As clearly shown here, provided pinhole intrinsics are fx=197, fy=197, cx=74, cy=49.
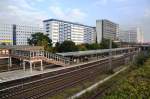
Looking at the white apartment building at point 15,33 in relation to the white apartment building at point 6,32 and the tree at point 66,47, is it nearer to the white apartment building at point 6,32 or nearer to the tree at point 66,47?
the white apartment building at point 6,32

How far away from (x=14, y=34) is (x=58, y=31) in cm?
3200

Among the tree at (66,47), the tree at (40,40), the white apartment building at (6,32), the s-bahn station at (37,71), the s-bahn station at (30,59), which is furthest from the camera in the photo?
the white apartment building at (6,32)

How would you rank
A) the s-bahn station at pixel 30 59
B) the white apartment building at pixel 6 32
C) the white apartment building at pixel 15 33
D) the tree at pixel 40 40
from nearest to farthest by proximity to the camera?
the s-bahn station at pixel 30 59 < the tree at pixel 40 40 < the white apartment building at pixel 6 32 < the white apartment building at pixel 15 33

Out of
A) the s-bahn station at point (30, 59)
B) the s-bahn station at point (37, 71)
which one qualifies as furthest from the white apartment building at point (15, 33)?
the s-bahn station at point (30, 59)

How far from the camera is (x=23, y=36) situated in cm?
14775

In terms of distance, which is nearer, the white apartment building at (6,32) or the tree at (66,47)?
the tree at (66,47)

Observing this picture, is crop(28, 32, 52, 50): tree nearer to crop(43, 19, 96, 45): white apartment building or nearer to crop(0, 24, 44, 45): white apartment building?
crop(43, 19, 96, 45): white apartment building

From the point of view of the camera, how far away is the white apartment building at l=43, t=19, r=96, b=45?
14112 centimetres

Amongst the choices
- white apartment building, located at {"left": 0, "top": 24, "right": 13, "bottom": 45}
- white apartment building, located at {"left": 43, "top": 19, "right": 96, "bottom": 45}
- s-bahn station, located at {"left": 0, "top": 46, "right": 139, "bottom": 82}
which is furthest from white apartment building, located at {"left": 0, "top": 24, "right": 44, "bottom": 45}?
s-bahn station, located at {"left": 0, "top": 46, "right": 139, "bottom": 82}

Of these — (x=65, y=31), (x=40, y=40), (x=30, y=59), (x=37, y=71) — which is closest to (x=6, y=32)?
(x=65, y=31)

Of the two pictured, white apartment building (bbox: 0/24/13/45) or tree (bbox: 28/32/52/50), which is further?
white apartment building (bbox: 0/24/13/45)

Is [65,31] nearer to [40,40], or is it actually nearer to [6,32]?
[6,32]

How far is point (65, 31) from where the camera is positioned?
149 m

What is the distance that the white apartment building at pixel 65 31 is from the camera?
14112 cm
